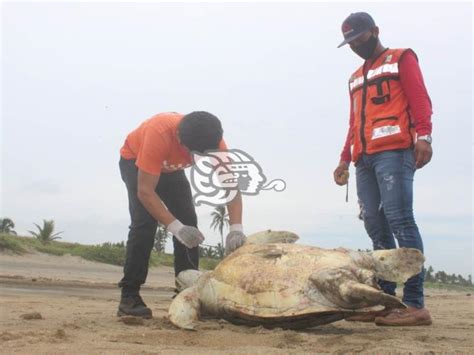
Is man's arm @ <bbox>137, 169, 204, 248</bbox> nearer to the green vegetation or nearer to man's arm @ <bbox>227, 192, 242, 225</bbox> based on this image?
man's arm @ <bbox>227, 192, 242, 225</bbox>

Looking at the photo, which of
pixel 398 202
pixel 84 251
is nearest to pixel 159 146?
pixel 398 202

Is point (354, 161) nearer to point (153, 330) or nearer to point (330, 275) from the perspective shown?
point (330, 275)

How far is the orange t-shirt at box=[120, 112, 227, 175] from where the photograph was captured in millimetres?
4305

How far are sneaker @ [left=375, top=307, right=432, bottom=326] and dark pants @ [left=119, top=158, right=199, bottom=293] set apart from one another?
181cm

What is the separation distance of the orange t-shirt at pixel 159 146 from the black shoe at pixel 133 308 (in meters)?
1.07

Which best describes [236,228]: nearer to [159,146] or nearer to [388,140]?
[159,146]

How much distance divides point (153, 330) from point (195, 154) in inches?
56.9

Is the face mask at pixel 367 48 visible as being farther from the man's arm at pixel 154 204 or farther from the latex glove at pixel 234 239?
the man's arm at pixel 154 204

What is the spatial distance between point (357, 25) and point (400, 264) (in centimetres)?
200

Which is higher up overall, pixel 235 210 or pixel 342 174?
pixel 342 174

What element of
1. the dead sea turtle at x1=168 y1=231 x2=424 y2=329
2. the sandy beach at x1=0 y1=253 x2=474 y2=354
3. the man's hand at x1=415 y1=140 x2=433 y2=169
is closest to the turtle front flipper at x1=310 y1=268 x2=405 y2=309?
the dead sea turtle at x1=168 y1=231 x2=424 y2=329

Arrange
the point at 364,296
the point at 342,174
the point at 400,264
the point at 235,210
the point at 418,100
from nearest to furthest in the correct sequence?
the point at 364,296 → the point at 400,264 → the point at 418,100 → the point at 235,210 → the point at 342,174

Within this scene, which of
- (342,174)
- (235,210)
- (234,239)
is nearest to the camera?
(234,239)

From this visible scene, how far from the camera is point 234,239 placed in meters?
4.55
